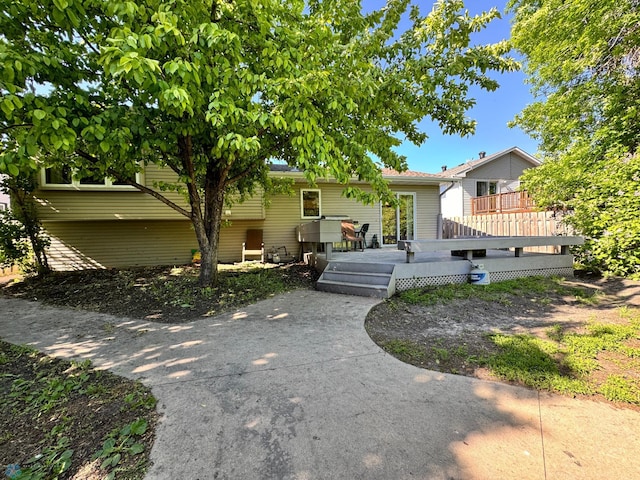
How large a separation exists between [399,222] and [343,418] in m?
10.4

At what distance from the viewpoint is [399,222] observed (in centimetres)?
1173

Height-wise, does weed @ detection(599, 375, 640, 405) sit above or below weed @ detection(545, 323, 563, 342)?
below

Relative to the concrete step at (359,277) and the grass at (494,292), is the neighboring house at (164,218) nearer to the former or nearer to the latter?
the concrete step at (359,277)

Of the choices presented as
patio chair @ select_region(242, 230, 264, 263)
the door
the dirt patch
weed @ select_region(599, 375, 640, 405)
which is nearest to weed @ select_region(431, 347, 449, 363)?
the dirt patch

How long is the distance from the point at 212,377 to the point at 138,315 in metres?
2.72

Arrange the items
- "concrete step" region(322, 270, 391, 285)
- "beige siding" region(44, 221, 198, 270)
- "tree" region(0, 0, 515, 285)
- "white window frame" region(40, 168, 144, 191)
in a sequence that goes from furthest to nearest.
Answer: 1. "beige siding" region(44, 221, 198, 270)
2. "white window frame" region(40, 168, 144, 191)
3. "concrete step" region(322, 270, 391, 285)
4. "tree" region(0, 0, 515, 285)

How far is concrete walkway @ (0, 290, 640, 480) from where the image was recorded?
1.57 meters

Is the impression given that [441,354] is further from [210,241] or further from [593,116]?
[593,116]

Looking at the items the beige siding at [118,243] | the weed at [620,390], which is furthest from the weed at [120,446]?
the beige siding at [118,243]

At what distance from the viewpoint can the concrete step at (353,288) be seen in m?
5.04

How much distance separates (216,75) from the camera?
3.44 m

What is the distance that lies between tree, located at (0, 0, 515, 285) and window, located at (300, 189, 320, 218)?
461 centimetres

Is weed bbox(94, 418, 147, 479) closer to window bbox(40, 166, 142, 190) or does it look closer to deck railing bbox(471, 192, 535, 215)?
window bbox(40, 166, 142, 190)

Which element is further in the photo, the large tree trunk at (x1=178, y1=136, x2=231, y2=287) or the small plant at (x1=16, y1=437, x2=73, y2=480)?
the large tree trunk at (x1=178, y1=136, x2=231, y2=287)
